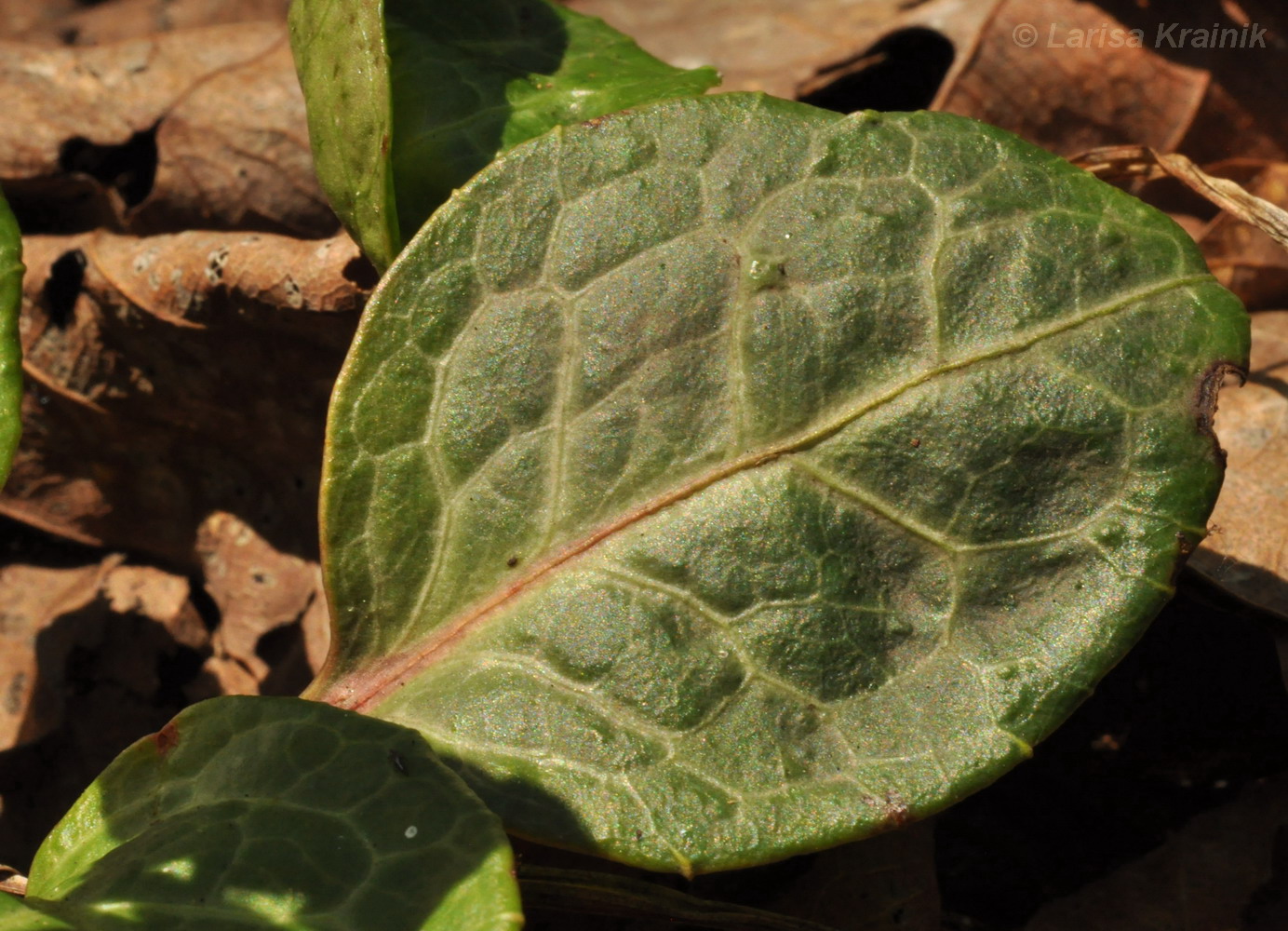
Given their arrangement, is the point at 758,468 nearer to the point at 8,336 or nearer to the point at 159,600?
the point at 8,336

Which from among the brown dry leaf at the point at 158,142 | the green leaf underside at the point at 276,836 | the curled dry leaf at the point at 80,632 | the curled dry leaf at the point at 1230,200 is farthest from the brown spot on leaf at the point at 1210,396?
the curled dry leaf at the point at 80,632

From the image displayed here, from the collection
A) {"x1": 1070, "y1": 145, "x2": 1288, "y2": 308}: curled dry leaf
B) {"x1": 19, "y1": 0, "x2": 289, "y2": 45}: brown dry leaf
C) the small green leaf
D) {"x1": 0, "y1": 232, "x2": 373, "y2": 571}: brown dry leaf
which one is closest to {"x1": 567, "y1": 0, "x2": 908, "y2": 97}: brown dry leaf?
{"x1": 1070, "y1": 145, "x2": 1288, "y2": 308}: curled dry leaf

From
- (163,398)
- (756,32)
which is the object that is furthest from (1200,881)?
(756,32)

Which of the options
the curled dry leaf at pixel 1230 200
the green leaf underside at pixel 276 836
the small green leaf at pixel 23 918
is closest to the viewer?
the small green leaf at pixel 23 918

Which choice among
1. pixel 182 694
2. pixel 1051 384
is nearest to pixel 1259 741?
pixel 1051 384

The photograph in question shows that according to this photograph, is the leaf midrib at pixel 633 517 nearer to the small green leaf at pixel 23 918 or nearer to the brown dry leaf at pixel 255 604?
the small green leaf at pixel 23 918

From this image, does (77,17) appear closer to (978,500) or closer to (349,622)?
(349,622)
